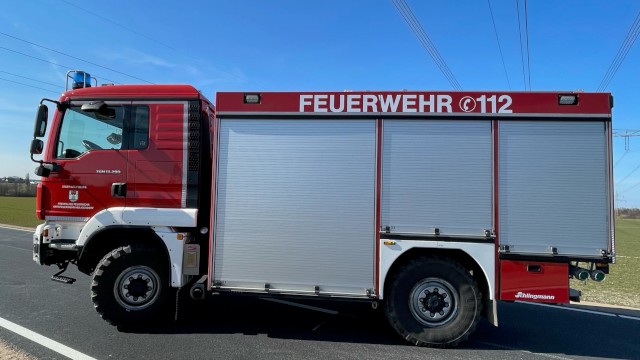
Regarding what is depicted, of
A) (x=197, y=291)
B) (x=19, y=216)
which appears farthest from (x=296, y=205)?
(x=19, y=216)

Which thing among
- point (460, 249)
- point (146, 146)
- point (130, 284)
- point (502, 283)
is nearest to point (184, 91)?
point (146, 146)

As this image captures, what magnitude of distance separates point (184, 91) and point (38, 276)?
18.9 ft

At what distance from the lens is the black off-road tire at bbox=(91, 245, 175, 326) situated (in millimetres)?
5188

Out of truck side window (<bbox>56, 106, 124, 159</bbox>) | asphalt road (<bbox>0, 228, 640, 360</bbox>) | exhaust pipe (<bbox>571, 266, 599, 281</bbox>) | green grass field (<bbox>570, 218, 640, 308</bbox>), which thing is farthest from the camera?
green grass field (<bbox>570, 218, 640, 308</bbox>)

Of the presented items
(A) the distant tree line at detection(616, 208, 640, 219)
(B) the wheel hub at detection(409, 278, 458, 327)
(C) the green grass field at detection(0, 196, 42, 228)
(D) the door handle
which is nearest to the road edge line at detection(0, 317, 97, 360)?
(D) the door handle

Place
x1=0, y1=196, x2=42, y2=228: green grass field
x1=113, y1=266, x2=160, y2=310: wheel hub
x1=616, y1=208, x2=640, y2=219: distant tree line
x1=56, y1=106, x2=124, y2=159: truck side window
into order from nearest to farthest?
1. x1=113, y1=266, x2=160, y2=310: wheel hub
2. x1=56, y1=106, x2=124, y2=159: truck side window
3. x1=0, y1=196, x2=42, y2=228: green grass field
4. x1=616, y1=208, x2=640, y2=219: distant tree line

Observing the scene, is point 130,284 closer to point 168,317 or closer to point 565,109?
point 168,317

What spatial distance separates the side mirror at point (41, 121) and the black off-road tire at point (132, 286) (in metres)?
1.79

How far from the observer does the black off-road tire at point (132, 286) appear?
5188 millimetres

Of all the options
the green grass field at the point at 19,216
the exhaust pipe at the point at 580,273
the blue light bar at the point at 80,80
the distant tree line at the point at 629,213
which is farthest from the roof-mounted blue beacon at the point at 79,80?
the distant tree line at the point at 629,213

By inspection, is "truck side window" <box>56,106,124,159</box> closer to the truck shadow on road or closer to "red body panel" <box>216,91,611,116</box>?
"red body panel" <box>216,91,611,116</box>

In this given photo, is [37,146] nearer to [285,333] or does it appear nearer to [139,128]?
[139,128]

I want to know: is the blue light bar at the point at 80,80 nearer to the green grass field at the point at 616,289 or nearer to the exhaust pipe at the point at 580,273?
the exhaust pipe at the point at 580,273

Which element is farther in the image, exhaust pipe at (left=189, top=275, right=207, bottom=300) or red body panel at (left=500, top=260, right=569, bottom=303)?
exhaust pipe at (left=189, top=275, right=207, bottom=300)
